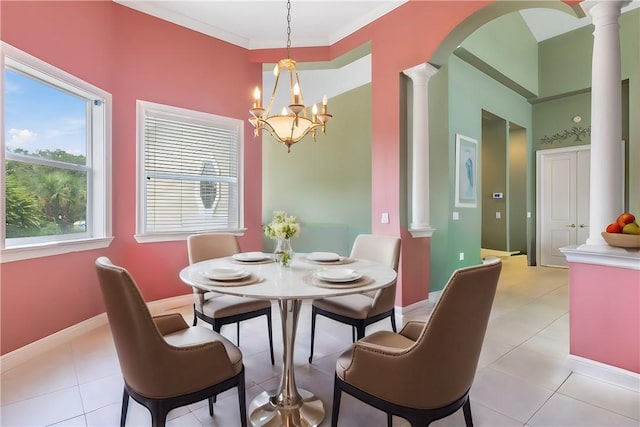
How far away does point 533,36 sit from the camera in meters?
5.88

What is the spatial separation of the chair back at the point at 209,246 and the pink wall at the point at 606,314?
2650mm

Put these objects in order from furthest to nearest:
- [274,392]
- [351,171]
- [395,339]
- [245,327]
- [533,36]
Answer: [533,36] < [351,171] < [245,327] < [274,392] < [395,339]

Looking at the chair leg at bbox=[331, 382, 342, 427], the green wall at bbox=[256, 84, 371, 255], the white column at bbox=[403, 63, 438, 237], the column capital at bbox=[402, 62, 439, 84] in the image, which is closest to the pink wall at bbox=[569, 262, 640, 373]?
the white column at bbox=[403, 63, 438, 237]

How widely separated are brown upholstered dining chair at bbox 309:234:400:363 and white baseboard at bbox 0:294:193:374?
6.33ft

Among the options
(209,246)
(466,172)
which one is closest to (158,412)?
(209,246)

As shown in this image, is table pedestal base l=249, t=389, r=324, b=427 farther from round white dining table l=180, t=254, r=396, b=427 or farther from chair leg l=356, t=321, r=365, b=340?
chair leg l=356, t=321, r=365, b=340

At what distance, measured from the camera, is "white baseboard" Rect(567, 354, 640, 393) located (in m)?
1.96

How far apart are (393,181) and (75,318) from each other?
128 inches

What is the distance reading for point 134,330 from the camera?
3.94ft

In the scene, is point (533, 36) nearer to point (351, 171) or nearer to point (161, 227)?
point (351, 171)

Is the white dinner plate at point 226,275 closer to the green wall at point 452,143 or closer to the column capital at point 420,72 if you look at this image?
the column capital at point 420,72

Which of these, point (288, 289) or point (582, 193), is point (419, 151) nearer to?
A: point (288, 289)

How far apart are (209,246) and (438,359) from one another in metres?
2.05

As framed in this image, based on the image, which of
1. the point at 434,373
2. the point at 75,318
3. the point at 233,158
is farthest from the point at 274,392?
the point at 233,158
